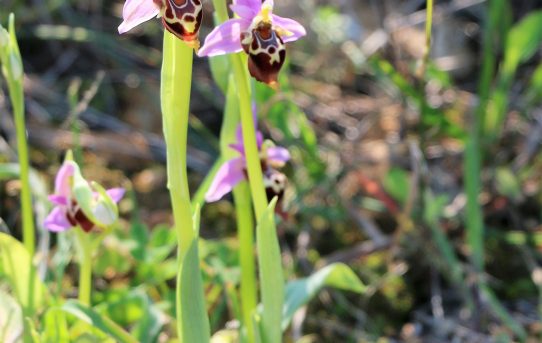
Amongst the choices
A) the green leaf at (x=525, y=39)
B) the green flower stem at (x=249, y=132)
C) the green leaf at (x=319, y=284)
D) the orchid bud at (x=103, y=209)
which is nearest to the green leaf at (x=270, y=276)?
the green flower stem at (x=249, y=132)

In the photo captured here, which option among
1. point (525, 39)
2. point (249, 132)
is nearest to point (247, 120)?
point (249, 132)

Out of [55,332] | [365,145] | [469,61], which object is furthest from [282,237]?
[469,61]

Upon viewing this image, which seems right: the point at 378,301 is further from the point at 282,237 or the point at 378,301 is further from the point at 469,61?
the point at 469,61

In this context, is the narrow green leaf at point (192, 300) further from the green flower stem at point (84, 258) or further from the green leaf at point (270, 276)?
the green flower stem at point (84, 258)

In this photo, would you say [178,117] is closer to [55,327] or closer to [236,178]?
[236,178]

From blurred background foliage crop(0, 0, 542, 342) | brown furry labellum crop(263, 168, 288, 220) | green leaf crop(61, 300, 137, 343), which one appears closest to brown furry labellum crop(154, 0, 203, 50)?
brown furry labellum crop(263, 168, 288, 220)

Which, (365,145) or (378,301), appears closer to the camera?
(378,301)

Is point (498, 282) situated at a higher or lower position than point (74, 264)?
lower
